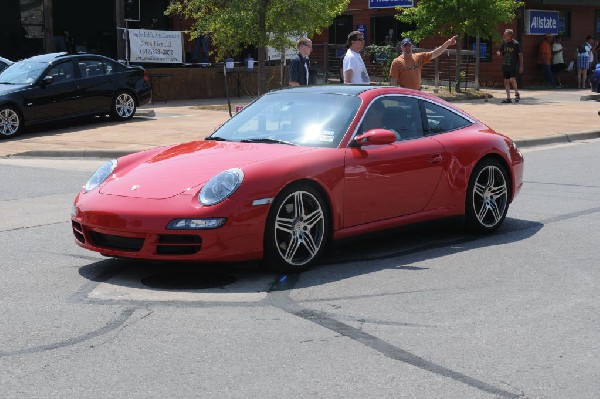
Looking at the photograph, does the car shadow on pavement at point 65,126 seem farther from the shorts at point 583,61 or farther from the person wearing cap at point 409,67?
the shorts at point 583,61

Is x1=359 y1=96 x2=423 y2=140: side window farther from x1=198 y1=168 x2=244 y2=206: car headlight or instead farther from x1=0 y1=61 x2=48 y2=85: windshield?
x1=0 y1=61 x2=48 y2=85: windshield

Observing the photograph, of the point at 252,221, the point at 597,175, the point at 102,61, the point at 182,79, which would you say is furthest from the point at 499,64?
the point at 252,221

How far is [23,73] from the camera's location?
19.7m

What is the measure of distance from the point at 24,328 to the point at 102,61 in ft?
52.4

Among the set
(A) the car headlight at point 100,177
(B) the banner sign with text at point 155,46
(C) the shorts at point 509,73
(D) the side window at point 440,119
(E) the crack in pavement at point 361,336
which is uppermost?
(B) the banner sign with text at point 155,46

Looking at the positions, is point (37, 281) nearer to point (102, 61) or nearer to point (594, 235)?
point (594, 235)

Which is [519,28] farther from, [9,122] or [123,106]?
[9,122]

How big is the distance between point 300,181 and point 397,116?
151 cm

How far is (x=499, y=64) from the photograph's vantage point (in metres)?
34.7

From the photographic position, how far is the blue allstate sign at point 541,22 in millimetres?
35000

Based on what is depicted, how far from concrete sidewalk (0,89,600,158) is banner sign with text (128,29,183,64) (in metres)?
1.31

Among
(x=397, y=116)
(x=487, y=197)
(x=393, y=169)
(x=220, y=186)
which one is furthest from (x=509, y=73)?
(x=220, y=186)

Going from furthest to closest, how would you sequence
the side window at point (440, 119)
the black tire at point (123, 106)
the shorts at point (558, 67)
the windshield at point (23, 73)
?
the shorts at point (558, 67), the black tire at point (123, 106), the windshield at point (23, 73), the side window at point (440, 119)

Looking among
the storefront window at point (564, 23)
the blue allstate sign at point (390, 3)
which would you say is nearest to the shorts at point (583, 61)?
the storefront window at point (564, 23)
